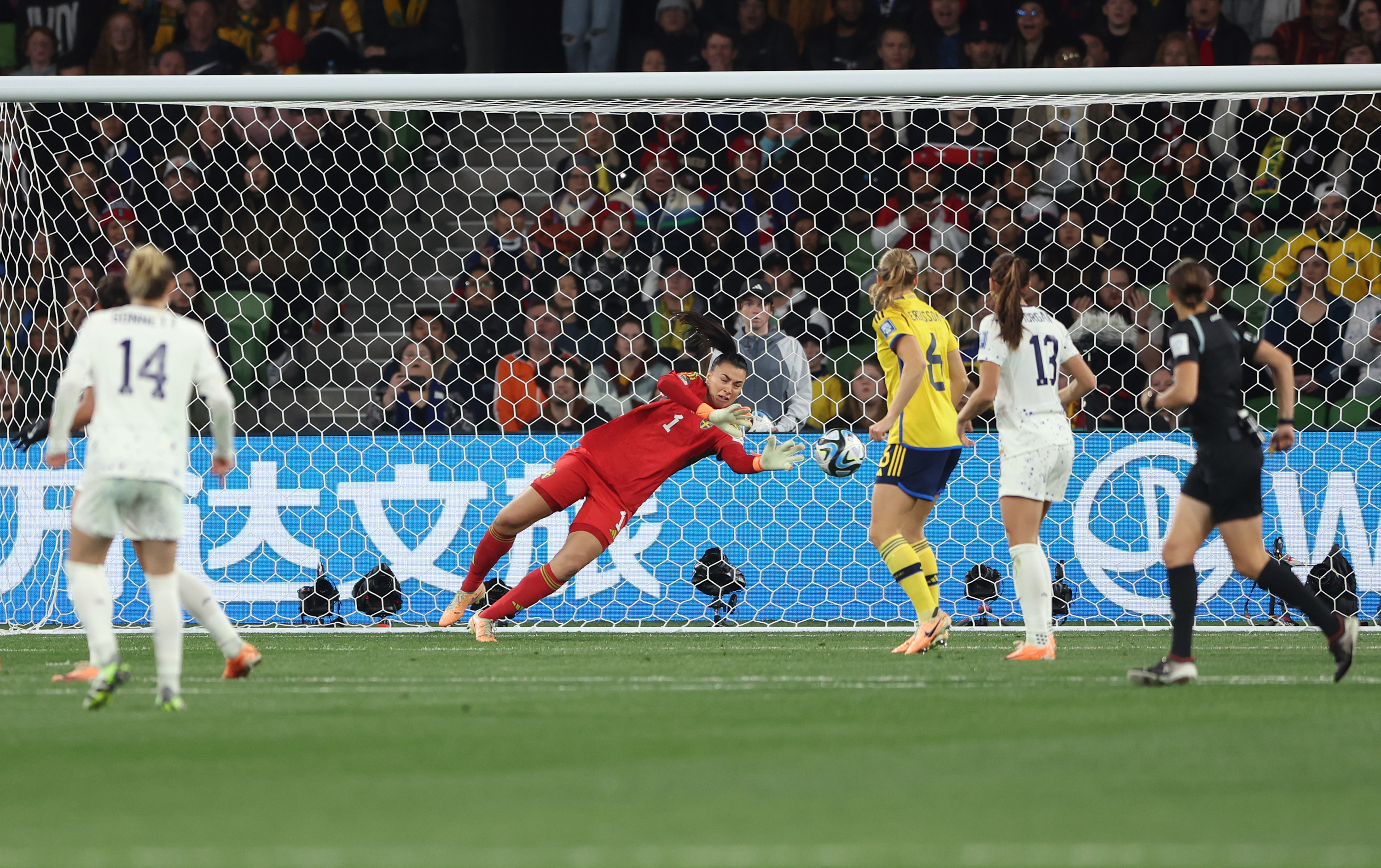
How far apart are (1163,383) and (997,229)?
1542 mm

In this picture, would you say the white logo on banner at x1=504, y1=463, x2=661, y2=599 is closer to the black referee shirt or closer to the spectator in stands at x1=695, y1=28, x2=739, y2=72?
the black referee shirt

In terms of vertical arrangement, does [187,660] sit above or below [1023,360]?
below

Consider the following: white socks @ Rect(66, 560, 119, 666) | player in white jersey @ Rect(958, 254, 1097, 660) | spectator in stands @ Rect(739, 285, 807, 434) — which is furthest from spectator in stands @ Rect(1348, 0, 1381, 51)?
white socks @ Rect(66, 560, 119, 666)

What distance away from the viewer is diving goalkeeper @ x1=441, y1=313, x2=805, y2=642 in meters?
8.53

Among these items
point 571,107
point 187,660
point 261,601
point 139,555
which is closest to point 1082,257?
point 571,107

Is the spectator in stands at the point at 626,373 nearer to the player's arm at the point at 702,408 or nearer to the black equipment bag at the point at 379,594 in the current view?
the black equipment bag at the point at 379,594

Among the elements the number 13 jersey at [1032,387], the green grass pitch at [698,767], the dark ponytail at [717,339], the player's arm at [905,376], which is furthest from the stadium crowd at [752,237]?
the green grass pitch at [698,767]

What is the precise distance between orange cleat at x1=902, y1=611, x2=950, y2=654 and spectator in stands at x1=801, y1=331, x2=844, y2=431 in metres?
2.75

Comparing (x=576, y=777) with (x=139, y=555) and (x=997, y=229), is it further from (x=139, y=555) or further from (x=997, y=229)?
(x=997, y=229)

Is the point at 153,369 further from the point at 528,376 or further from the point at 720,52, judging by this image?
the point at 720,52

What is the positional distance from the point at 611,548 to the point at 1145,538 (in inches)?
125

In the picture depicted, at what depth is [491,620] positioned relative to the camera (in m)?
8.60

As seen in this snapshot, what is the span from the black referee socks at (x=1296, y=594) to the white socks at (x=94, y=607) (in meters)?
4.22

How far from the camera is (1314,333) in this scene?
34.0ft
